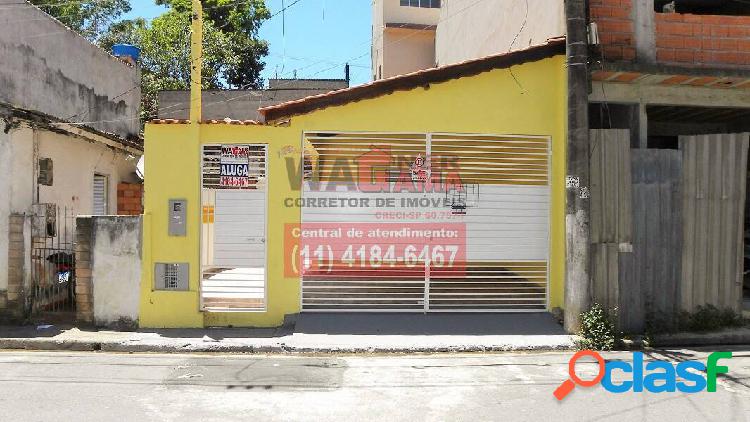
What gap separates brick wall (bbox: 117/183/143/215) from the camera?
12.6m

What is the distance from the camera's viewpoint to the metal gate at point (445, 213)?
26.6 ft

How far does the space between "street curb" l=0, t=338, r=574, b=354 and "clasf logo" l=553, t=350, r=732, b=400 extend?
852 mm

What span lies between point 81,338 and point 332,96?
474cm

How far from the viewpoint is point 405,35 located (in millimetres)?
25266

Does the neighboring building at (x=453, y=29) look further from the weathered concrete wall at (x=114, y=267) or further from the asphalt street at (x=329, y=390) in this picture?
the weathered concrete wall at (x=114, y=267)

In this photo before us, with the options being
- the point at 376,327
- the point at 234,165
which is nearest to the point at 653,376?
the point at 376,327

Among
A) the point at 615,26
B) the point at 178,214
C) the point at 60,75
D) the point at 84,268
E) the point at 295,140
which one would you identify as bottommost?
the point at 84,268

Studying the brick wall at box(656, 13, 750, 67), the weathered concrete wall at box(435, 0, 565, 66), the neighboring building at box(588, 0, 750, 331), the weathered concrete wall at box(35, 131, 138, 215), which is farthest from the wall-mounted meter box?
the brick wall at box(656, 13, 750, 67)

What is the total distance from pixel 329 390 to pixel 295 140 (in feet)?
12.5

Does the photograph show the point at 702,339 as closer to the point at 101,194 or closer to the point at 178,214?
the point at 178,214

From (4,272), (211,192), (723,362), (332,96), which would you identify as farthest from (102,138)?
(723,362)

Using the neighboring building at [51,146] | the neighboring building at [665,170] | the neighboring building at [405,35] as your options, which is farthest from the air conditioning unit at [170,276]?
the neighboring building at [405,35]

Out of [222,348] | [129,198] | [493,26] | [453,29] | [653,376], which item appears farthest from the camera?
[453,29]

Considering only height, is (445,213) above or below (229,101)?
below
